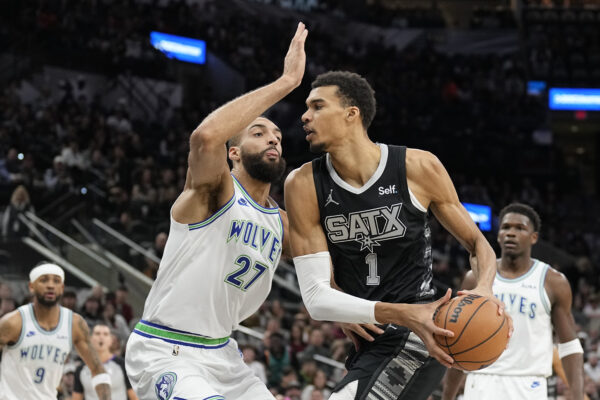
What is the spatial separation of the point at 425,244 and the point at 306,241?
643mm

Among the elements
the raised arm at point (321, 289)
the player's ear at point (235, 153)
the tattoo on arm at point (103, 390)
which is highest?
the player's ear at point (235, 153)

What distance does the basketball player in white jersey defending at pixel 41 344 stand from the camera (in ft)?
25.4

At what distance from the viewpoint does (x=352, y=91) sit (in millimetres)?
4730

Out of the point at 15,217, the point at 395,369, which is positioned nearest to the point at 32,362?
the point at 395,369

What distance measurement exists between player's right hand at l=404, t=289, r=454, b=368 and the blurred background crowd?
23.2 ft

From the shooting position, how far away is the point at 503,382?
662 cm

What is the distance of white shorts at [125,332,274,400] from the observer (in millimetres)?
4715

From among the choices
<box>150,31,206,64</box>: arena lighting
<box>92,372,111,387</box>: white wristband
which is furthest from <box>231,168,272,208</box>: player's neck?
<box>150,31,206,64</box>: arena lighting

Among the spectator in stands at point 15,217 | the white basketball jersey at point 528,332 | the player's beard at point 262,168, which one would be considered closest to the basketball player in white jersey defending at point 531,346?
the white basketball jersey at point 528,332

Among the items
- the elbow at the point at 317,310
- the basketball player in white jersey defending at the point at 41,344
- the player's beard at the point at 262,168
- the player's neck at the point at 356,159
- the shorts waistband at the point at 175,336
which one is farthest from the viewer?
the basketball player in white jersey defending at the point at 41,344

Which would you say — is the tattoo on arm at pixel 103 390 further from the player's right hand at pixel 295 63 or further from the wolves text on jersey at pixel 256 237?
the player's right hand at pixel 295 63

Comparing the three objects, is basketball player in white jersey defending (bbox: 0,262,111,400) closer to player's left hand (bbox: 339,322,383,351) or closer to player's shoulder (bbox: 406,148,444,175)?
player's left hand (bbox: 339,322,383,351)

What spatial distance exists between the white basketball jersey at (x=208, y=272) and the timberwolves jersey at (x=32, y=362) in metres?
3.23

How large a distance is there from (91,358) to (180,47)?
708 inches
